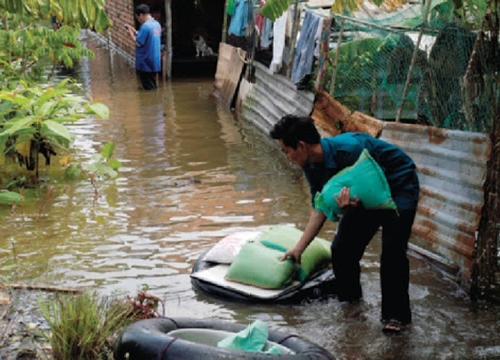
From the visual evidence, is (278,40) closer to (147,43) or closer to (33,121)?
(33,121)

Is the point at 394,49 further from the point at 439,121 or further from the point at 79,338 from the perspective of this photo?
the point at 79,338

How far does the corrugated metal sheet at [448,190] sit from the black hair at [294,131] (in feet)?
6.03

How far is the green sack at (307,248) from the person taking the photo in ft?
19.8

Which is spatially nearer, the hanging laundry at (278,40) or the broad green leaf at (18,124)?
the broad green leaf at (18,124)

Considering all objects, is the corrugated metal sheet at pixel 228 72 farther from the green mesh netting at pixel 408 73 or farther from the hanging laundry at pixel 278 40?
the green mesh netting at pixel 408 73

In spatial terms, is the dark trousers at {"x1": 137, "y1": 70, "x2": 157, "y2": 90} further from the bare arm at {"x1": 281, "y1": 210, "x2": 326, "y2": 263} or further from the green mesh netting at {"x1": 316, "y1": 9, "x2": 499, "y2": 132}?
the bare arm at {"x1": 281, "y1": 210, "x2": 326, "y2": 263}

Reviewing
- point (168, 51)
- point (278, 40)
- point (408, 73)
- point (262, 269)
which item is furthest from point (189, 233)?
point (168, 51)

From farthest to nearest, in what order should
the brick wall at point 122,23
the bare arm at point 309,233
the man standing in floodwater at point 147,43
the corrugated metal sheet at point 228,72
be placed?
the brick wall at point 122,23
the man standing in floodwater at point 147,43
the corrugated metal sheet at point 228,72
the bare arm at point 309,233

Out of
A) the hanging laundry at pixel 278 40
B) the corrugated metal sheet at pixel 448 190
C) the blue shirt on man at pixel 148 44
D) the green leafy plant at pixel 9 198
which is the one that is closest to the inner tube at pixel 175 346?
the corrugated metal sheet at pixel 448 190

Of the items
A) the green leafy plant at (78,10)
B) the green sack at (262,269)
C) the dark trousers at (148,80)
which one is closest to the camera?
the green sack at (262,269)

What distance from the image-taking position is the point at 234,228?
7.77 metres

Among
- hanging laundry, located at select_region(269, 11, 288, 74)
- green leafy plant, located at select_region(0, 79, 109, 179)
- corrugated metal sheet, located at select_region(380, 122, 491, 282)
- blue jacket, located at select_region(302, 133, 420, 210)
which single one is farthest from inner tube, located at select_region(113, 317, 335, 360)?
hanging laundry, located at select_region(269, 11, 288, 74)

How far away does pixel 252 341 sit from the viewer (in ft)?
14.7

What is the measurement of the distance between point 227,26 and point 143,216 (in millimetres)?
8547
